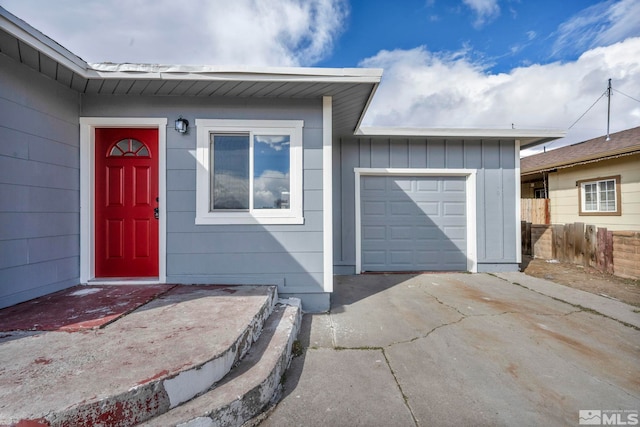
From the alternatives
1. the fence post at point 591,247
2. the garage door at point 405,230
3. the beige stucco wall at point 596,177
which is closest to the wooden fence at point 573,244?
the fence post at point 591,247

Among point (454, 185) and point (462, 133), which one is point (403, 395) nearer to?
point (454, 185)

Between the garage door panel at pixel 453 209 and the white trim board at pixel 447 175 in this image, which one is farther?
the garage door panel at pixel 453 209

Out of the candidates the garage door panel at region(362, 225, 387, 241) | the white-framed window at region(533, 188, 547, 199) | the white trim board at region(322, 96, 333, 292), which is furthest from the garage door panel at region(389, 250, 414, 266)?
the white-framed window at region(533, 188, 547, 199)

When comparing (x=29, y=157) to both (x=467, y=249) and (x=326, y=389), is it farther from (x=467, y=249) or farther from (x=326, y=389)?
(x=467, y=249)

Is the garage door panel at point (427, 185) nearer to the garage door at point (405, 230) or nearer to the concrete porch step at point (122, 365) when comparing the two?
the garage door at point (405, 230)

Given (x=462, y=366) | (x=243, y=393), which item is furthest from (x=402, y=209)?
(x=243, y=393)

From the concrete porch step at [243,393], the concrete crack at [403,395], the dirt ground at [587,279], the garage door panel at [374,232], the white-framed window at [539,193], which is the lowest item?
the concrete crack at [403,395]

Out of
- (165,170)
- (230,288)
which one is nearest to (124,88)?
(165,170)

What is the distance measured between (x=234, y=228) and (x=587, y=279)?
6.35m

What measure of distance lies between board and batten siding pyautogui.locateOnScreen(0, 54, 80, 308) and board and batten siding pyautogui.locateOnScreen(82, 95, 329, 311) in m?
0.42

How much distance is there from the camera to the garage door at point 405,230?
5.60m

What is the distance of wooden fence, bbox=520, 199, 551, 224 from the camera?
873 cm

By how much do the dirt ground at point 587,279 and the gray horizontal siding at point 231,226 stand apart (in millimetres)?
4570

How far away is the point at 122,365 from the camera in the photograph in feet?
5.17
